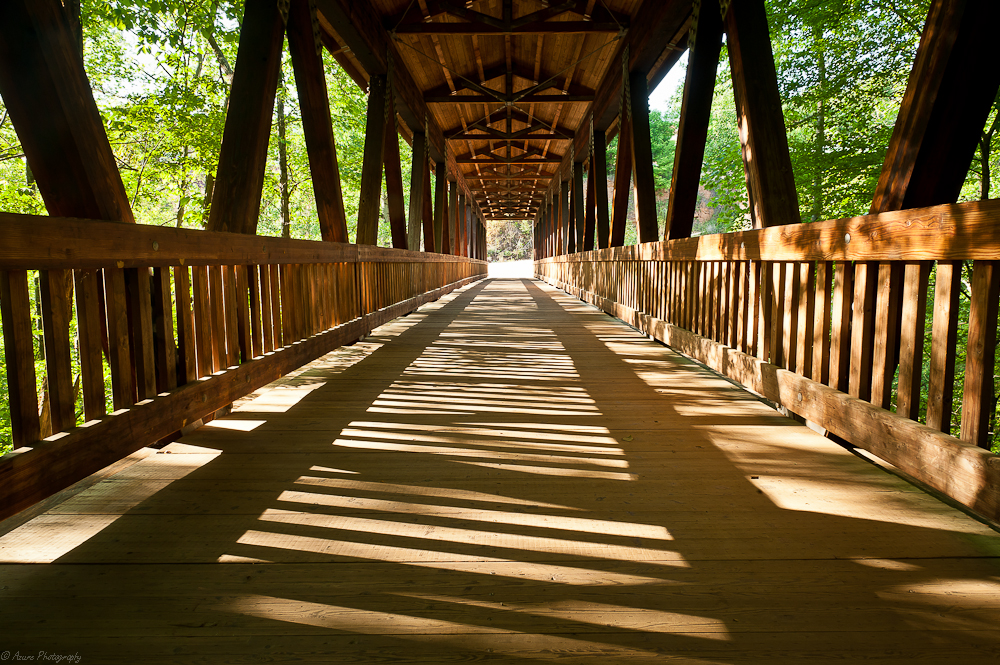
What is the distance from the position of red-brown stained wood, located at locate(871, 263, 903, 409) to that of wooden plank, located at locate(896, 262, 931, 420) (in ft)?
0.26

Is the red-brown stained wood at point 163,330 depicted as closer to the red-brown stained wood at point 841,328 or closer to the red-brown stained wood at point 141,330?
the red-brown stained wood at point 141,330

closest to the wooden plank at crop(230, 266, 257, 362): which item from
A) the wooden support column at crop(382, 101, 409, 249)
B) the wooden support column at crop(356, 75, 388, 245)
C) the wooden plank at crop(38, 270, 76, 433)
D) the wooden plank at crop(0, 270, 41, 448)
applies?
the wooden plank at crop(38, 270, 76, 433)

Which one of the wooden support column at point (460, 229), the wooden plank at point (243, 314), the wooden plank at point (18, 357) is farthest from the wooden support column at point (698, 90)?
the wooden support column at point (460, 229)

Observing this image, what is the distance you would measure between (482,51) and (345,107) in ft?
35.6

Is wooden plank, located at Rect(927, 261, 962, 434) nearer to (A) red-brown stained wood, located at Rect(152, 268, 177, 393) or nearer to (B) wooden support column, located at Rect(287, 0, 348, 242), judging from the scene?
(A) red-brown stained wood, located at Rect(152, 268, 177, 393)

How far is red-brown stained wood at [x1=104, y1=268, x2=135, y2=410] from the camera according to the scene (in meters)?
1.76

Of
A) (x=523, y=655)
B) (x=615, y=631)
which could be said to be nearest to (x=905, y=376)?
(x=615, y=631)

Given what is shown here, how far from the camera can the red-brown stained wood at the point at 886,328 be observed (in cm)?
174

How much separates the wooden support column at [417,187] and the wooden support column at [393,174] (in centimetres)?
102

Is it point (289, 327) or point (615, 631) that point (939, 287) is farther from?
point (289, 327)

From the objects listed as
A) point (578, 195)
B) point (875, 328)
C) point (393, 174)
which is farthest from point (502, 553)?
point (578, 195)

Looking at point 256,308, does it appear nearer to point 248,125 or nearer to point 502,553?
point 248,125

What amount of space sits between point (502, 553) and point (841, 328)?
143cm

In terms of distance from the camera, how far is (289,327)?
3.26 meters
